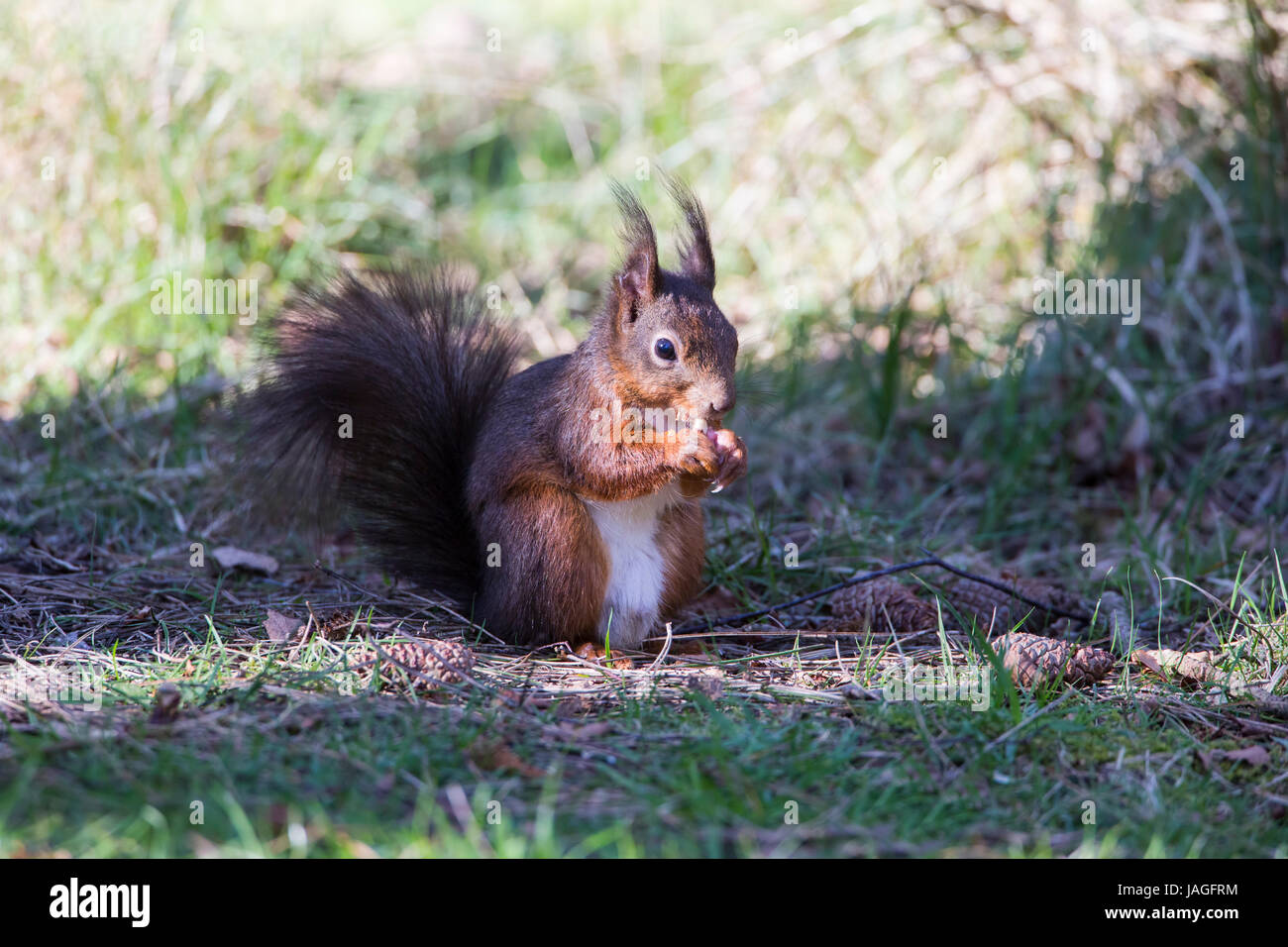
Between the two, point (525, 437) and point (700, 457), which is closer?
point (700, 457)

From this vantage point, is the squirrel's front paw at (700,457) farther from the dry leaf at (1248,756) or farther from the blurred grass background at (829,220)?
the dry leaf at (1248,756)

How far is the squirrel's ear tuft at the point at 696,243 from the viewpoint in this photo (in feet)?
8.63

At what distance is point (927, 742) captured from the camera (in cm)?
204

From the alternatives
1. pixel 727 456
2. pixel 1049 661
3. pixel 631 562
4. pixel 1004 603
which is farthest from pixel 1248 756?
pixel 631 562

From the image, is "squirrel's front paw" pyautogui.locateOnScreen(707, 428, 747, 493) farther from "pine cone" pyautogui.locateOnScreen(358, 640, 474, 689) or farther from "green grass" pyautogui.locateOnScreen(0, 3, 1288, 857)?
"pine cone" pyautogui.locateOnScreen(358, 640, 474, 689)

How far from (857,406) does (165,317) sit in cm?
237

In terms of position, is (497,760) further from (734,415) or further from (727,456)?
(734,415)

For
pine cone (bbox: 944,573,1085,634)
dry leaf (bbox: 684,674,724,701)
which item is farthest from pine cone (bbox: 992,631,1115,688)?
dry leaf (bbox: 684,674,724,701)

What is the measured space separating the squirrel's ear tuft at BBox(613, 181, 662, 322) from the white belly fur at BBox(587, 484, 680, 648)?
0.39 metres

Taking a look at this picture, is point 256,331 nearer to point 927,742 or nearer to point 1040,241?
point 927,742

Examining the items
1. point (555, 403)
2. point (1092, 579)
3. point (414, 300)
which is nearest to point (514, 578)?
point (555, 403)

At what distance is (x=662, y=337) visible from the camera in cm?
245

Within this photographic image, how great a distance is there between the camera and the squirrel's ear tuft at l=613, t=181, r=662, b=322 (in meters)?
2.50

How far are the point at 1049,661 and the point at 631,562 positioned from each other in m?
0.84
